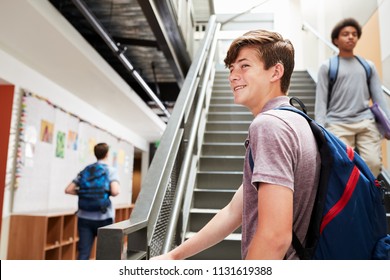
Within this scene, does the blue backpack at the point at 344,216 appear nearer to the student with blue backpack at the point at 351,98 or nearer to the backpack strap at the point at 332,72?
the student with blue backpack at the point at 351,98

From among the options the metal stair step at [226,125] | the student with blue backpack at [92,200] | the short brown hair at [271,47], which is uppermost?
the metal stair step at [226,125]

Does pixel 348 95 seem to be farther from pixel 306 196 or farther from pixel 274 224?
pixel 274 224

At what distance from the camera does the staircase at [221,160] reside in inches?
106

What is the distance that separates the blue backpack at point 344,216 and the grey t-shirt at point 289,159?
1.0 inches

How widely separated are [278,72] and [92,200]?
3.18 m

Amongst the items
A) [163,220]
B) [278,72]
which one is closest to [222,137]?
[163,220]

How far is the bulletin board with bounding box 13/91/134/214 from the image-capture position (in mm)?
5562

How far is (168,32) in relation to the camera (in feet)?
19.3

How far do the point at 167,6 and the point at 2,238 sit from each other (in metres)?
4.11

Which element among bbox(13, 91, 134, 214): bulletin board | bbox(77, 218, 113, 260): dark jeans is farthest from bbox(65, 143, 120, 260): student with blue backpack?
bbox(13, 91, 134, 214): bulletin board

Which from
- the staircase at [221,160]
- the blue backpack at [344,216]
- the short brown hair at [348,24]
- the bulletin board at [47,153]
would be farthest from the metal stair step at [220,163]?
the bulletin board at [47,153]

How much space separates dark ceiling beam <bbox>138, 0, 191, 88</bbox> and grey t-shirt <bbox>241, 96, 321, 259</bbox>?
3.98 meters

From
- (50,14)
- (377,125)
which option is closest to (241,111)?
(377,125)

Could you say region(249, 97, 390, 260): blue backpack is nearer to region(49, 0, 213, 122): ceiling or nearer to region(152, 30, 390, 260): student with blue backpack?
region(152, 30, 390, 260): student with blue backpack
